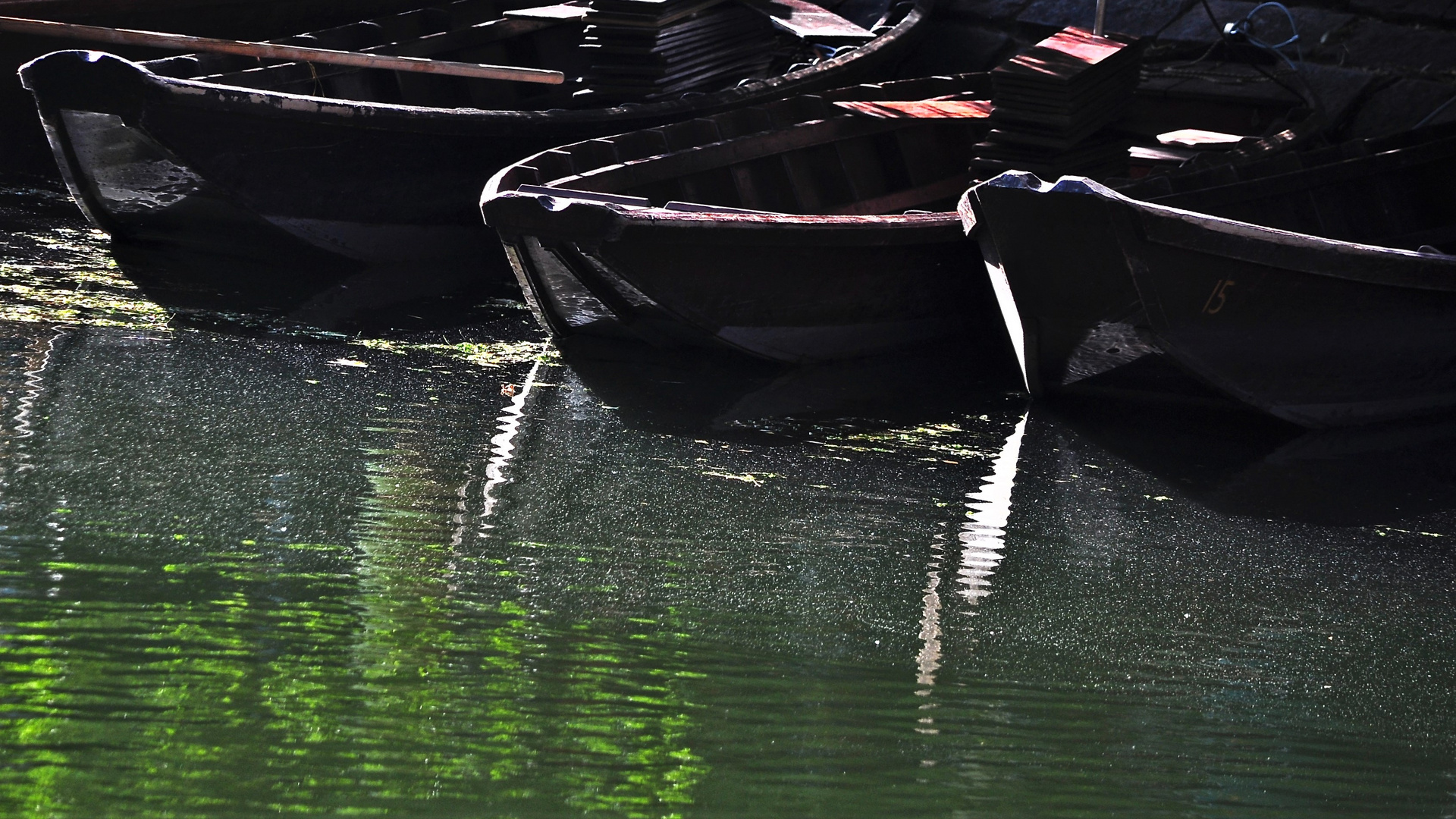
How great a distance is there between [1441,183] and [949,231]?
2401mm

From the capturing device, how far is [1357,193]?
6219 millimetres

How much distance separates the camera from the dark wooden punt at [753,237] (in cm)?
513

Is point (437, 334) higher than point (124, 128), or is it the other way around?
point (124, 128)

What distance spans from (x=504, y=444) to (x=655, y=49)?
3.32 metres

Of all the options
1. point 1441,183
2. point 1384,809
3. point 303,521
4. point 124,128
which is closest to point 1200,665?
point 1384,809

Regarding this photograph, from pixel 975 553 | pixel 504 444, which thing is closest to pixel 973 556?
pixel 975 553

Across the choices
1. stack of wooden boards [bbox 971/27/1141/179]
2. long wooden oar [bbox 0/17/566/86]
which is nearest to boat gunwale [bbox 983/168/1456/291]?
stack of wooden boards [bbox 971/27/1141/179]

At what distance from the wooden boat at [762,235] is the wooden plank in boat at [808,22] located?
1.58 meters

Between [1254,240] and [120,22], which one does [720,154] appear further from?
[120,22]

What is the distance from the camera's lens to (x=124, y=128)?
6.27m

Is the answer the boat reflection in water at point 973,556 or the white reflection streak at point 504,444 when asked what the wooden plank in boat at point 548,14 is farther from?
the boat reflection in water at point 973,556

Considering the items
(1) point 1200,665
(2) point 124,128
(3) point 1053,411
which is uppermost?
(2) point 124,128

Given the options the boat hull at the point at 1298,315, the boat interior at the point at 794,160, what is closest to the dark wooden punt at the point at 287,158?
the boat interior at the point at 794,160

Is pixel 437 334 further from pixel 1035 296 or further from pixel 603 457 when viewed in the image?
pixel 1035 296
